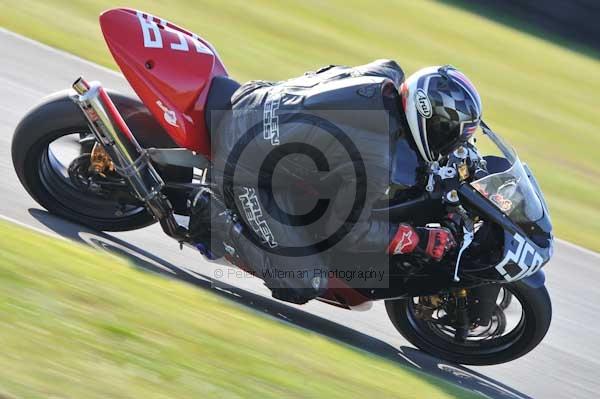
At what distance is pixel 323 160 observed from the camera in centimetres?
525

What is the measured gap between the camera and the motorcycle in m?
5.31

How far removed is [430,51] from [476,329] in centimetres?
788

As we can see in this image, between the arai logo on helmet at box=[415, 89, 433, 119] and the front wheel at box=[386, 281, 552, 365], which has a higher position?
the arai logo on helmet at box=[415, 89, 433, 119]

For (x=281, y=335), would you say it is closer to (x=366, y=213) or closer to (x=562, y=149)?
(x=366, y=213)

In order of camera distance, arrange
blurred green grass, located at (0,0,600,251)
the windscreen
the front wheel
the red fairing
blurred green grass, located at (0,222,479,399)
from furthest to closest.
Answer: blurred green grass, located at (0,0,600,251) → the red fairing → the front wheel → the windscreen → blurred green grass, located at (0,222,479,399)

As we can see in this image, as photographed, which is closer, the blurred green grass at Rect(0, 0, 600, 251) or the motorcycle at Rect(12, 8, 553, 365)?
the motorcycle at Rect(12, 8, 553, 365)

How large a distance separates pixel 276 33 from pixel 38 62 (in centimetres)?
375

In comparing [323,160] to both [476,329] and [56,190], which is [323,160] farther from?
[56,190]

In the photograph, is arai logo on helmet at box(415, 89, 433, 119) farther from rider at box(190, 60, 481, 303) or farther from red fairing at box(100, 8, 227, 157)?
red fairing at box(100, 8, 227, 157)

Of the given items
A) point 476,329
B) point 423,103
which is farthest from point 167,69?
point 476,329

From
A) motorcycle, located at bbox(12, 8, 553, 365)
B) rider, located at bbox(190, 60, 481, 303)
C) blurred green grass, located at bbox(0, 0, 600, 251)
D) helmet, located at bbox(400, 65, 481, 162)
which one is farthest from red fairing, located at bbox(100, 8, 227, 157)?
blurred green grass, located at bbox(0, 0, 600, 251)

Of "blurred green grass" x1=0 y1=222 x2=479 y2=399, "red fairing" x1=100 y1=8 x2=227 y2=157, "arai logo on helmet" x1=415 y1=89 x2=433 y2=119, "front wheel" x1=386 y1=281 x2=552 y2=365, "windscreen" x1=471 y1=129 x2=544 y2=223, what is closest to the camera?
"blurred green grass" x1=0 y1=222 x2=479 y2=399

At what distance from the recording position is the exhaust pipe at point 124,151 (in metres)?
5.58

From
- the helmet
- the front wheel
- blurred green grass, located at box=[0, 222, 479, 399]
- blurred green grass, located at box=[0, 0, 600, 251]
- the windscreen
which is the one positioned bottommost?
blurred green grass, located at box=[0, 0, 600, 251]
